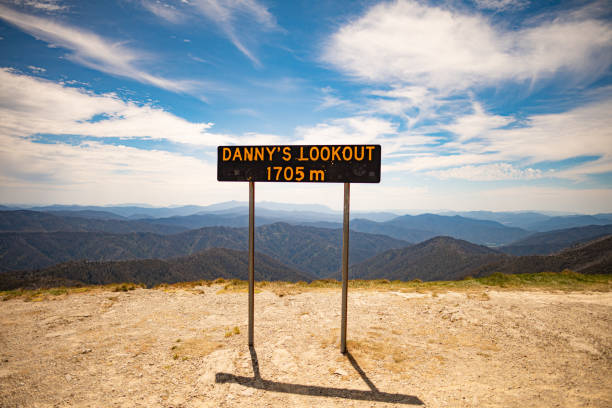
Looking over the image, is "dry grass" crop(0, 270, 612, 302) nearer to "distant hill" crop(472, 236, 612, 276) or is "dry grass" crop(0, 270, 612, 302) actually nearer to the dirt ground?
the dirt ground

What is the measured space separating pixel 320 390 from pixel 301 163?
5.44 metres

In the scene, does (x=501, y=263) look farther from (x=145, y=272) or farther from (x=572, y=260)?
(x=145, y=272)

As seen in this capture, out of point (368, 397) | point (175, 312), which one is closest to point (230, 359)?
point (368, 397)

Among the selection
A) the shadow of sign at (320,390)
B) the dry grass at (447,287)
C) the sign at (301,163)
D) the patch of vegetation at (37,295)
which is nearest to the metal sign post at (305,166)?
the sign at (301,163)

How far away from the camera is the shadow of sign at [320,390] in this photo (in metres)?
5.61

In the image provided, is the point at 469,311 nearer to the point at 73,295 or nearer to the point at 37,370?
the point at 37,370

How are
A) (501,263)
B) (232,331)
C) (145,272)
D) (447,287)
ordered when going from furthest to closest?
(145,272)
(501,263)
(447,287)
(232,331)

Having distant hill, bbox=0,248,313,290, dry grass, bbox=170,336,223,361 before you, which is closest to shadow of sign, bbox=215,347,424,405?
dry grass, bbox=170,336,223,361

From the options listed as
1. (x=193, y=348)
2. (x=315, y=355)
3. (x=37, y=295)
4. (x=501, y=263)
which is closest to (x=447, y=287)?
(x=315, y=355)

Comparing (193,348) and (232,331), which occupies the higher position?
(193,348)

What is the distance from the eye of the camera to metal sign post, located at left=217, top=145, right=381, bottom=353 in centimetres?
711

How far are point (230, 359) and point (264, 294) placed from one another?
6.95 m

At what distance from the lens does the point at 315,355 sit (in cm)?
746

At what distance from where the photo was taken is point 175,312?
447 inches
